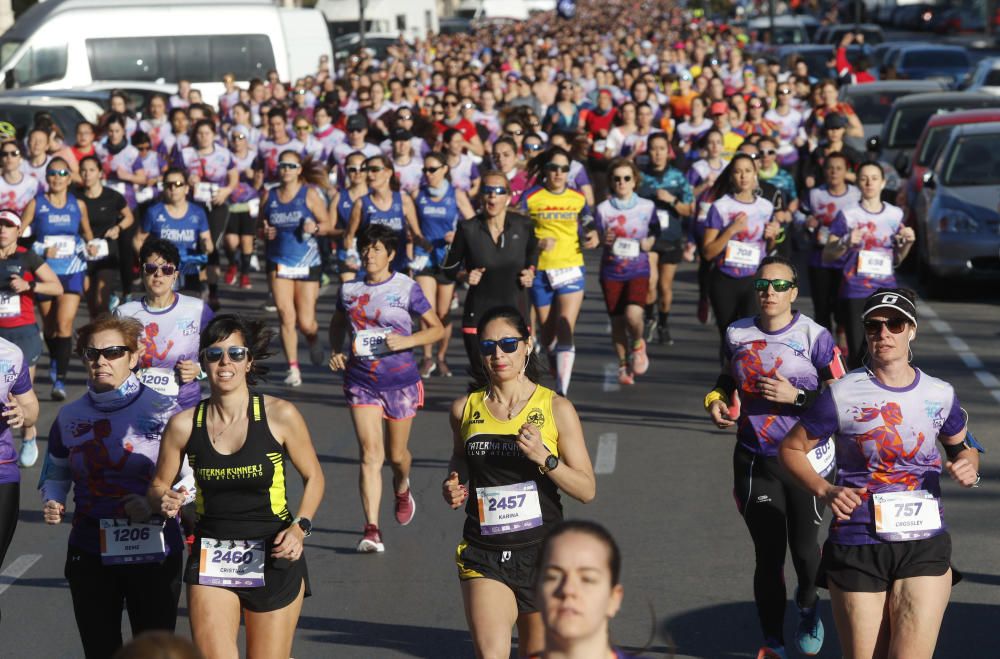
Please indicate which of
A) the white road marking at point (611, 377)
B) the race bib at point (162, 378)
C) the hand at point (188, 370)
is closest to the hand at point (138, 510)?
the hand at point (188, 370)

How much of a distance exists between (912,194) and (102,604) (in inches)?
524

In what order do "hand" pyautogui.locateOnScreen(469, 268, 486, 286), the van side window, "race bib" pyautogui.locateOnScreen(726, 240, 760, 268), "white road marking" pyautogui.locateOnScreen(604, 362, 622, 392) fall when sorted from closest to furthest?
1. "hand" pyautogui.locateOnScreen(469, 268, 486, 286)
2. "race bib" pyautogui.locateOnScreen(726, 240, 760, 268)
3. "white road marking" pyautogui.locateOnScreen(604, 362, 622, 392)
4. the van side window

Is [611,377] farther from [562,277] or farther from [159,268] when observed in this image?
[159,268]

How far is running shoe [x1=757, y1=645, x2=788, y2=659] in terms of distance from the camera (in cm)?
695

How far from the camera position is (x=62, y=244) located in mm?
13469

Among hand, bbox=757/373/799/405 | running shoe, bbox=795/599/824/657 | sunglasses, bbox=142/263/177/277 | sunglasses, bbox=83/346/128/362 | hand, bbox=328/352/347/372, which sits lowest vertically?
running shoe, bbox=795/599/824/657

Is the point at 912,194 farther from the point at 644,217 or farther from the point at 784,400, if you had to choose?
the point at 784,400

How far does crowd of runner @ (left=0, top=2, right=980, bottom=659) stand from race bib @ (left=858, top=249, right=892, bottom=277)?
1 centimetres

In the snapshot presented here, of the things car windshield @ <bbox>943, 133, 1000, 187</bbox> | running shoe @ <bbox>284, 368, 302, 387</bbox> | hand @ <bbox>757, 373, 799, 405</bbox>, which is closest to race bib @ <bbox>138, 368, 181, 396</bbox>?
hand @ <bbox>757, 373, 799, 405</bbox>

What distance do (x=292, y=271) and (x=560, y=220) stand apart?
2.24 m

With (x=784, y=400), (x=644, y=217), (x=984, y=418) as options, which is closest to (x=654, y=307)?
(x=644, y=217)

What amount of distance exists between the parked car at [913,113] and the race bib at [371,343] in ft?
44.1

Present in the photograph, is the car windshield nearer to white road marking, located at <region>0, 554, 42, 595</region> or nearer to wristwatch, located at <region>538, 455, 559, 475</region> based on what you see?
white road marking, located at <region>0, 554, 42, 595</region>

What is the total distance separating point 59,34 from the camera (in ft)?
98.3
